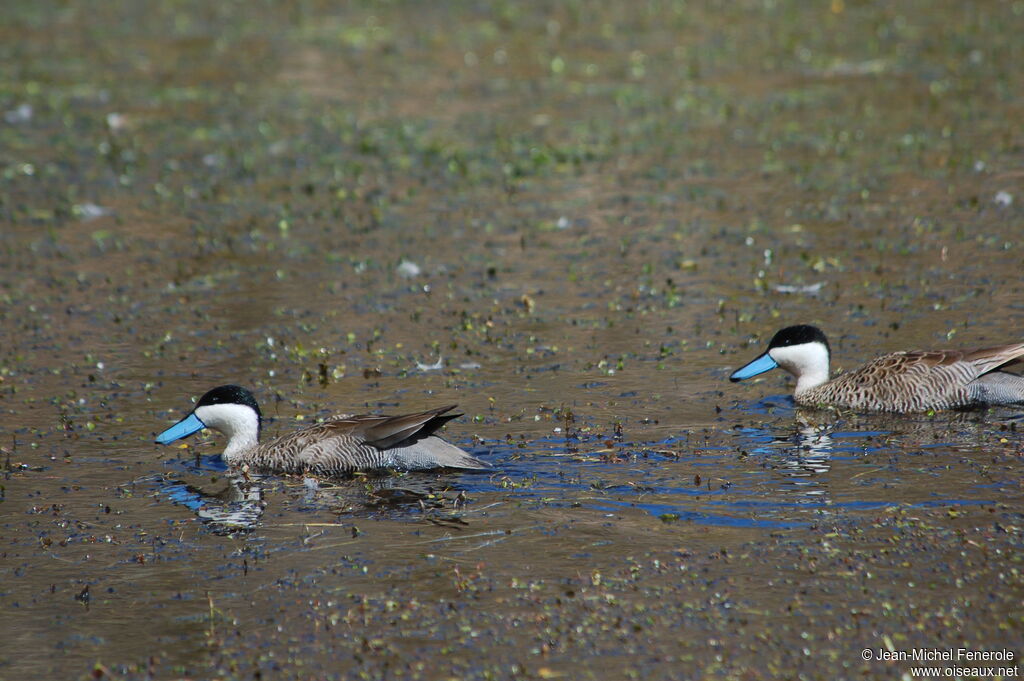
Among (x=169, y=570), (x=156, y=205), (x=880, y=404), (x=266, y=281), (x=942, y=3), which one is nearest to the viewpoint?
(x=169, y=570)

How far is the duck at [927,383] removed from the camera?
10.6 metres

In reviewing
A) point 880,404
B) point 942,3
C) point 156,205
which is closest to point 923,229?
point 880,404

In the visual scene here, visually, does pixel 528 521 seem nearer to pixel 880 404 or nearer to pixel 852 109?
pixel 880 404

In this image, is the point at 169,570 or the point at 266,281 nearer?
the point at 169,570

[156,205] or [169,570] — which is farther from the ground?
[156,205]

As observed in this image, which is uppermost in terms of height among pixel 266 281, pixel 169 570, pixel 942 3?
pixel 942 3

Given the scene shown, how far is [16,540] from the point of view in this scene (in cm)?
888

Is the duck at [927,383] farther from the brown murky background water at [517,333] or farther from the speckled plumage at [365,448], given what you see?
the speckled plumage at [365,448]

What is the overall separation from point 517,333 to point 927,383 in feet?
13.2

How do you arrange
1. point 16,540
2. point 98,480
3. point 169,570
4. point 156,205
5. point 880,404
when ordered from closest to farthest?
point 169,570, point 16,540, point 98,480, point 880,404, point 156,205

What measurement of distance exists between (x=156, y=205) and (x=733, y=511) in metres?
11.6

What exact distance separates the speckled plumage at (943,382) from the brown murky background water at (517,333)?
0.20 m
